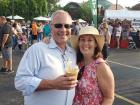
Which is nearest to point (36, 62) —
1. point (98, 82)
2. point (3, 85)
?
point (98, 82)

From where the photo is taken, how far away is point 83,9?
101 m

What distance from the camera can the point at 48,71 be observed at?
3.61 metres

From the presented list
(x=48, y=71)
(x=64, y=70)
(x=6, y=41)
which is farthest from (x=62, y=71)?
(x=6, y=41)

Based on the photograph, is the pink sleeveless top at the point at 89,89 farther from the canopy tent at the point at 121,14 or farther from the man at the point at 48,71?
the canopy tent at the point at 121,14

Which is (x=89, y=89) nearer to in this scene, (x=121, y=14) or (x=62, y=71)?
(x=62, y=71)

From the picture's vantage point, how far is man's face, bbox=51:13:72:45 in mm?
3717

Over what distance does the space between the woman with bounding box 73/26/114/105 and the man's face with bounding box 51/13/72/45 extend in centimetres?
19

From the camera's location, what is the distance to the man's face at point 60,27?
3717 millimetres

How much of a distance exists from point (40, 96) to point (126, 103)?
5140 millimetres

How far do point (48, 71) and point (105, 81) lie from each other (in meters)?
0.51

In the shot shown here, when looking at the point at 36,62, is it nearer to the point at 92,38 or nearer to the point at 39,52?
the point at 39,52

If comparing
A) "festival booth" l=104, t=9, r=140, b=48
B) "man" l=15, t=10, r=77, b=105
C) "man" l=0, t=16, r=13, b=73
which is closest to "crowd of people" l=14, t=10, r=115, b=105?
"man" l=15, t=10, r=77, b=105

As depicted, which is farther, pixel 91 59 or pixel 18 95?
pixel 18 95

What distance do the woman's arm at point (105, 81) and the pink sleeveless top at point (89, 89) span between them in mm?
36
